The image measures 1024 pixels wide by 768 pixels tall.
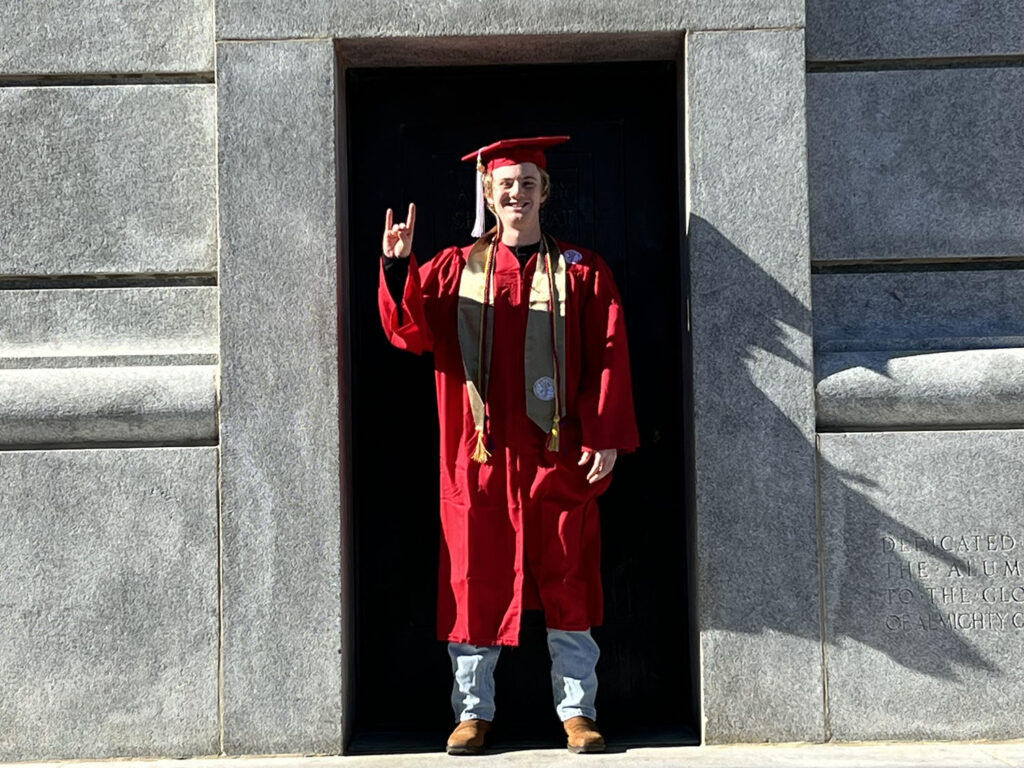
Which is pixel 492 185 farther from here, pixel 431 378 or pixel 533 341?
pixel 431 378

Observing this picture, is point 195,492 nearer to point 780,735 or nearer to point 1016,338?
point 780,735

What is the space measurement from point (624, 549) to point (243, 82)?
2.57 meters

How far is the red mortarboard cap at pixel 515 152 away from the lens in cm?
557

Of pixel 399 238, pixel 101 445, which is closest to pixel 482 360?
pixel 399 238

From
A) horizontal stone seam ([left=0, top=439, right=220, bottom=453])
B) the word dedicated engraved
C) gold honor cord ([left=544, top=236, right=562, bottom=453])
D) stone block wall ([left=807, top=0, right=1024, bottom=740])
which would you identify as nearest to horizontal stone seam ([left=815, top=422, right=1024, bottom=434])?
stone block wall ([left=807, top=0, right=1024, bottom=740])

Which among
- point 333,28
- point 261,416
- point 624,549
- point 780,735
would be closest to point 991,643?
A: point 780,735

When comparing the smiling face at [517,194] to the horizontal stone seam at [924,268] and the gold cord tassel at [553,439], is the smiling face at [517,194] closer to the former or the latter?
the gold cord tassel at [553,439]

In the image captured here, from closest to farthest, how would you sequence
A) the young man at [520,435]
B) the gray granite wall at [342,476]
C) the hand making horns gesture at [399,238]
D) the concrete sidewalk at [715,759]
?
the concrete sidewalk at [715,759], the hand making horns gesture at [399,238], the young man at [520,435], the gray granite wall at [342,476]

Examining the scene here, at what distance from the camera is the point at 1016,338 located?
233 inches

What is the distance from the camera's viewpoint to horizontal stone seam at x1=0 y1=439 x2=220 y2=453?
5.75 metres

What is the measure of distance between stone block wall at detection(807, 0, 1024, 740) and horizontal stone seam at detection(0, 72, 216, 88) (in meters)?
2.71

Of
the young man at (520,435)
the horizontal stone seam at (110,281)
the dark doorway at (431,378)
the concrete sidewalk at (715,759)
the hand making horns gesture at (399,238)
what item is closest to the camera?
the concrete sidewalk at (715,759)

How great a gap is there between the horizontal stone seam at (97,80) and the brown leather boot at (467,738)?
2932 mm

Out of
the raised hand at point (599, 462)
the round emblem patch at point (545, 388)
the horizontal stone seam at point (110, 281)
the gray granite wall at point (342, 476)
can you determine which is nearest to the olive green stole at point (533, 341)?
the round emblem patch at point (545, 388)
